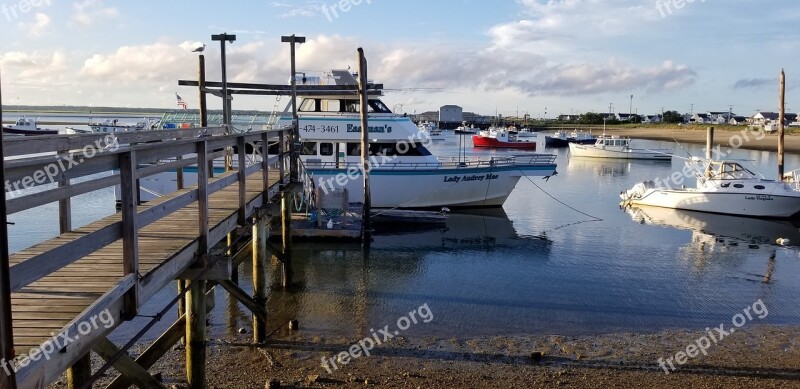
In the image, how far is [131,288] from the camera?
178 inches

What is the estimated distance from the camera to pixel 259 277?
10.3 m

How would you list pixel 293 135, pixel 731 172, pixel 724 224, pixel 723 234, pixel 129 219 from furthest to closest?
pixel 731 172 < pixel 724 224 < pixel 723 234 < pixel 293 135 < pixel 129 219

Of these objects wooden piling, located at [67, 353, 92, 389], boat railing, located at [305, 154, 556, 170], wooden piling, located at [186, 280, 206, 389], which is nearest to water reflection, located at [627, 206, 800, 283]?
boat railing, located at [305, 154, 556, 170]

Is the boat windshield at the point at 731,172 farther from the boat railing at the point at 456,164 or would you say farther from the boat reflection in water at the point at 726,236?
the boat railing at the point at 456,164

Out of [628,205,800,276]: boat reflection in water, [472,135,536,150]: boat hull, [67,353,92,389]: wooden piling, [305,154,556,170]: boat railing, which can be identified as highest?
[472,135,536,150]: boat hull

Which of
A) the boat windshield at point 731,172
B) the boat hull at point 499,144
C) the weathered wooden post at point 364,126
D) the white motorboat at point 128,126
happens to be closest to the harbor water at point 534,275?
the weathered wooden post at point 364,126

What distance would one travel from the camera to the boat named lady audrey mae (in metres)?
22.7

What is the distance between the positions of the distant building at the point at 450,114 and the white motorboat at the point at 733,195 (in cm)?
13133

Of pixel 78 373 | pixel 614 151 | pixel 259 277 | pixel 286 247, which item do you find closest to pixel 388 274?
pixel 286 247

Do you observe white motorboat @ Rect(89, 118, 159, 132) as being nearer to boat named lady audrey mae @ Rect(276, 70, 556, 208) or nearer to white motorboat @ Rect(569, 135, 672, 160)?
boat named lady audrey mae @ Rect(276, 70, 556, 208)

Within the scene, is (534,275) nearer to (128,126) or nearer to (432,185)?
(432,185)

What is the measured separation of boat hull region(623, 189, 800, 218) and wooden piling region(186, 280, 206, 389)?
944 inches

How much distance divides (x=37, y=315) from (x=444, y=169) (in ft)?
66.0

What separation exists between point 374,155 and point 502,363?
49.7 feet
